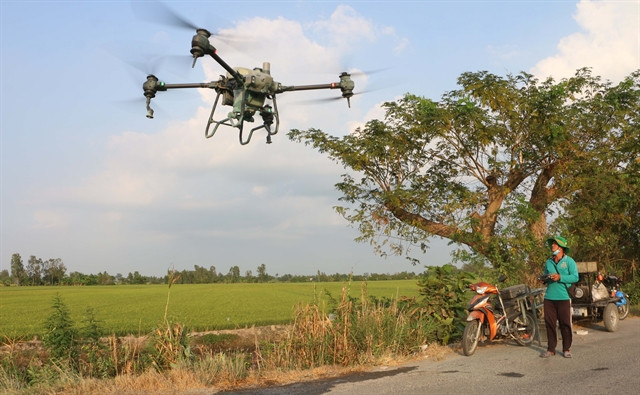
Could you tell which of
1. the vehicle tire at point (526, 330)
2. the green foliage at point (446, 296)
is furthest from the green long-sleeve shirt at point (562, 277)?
the green foliage at point (446, 296)

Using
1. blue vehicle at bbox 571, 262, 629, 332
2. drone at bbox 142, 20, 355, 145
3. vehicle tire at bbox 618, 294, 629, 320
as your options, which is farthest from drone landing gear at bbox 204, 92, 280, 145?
vehicle tire at bbox 618, 294, 629, 320

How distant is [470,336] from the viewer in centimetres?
900

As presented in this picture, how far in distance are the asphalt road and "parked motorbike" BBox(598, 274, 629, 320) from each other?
143 inches

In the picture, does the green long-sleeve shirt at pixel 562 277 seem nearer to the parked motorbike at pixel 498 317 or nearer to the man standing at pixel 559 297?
the man standing at pixel 559 297

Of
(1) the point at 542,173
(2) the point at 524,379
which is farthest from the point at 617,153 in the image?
(2) the point at 524,379

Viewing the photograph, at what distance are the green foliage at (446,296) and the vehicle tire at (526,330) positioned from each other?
1020 mm

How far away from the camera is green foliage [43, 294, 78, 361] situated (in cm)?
934

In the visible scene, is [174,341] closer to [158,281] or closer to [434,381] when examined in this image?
[434,381]

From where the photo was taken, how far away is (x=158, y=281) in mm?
117875

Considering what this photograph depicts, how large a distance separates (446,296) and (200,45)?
7.08 m

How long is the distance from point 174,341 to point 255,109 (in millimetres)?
4386

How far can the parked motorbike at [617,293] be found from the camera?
12852mm

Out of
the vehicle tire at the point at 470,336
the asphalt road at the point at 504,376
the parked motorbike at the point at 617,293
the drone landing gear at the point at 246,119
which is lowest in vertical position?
the asphalt road at the point at 504,376

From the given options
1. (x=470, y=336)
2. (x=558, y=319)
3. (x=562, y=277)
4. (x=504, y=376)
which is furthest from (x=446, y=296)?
(x=504, y=376)
